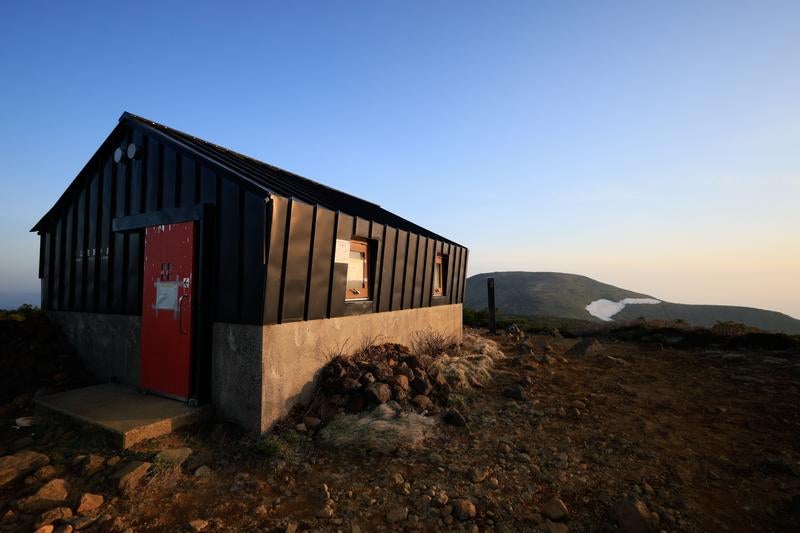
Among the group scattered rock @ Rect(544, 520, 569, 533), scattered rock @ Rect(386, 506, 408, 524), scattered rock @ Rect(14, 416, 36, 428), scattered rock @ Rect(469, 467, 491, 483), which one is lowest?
scattered rock @ Rect(14, 416, 36, 428)

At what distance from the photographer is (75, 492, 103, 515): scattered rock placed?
3.30 metres

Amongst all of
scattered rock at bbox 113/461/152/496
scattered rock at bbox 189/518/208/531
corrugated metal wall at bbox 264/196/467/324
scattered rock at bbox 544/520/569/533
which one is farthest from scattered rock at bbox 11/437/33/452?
scattered rock at bbox 544/520/569/533

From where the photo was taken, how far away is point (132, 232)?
6.76 meters

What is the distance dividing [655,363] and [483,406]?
269 inches

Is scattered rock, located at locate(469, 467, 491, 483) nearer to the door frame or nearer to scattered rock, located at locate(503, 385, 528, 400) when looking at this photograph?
scattered rock, located at locate(503, 385, 528, 400)

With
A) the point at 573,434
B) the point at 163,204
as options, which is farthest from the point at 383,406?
the point at 163,204

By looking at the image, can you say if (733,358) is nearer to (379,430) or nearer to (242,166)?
(379,430)

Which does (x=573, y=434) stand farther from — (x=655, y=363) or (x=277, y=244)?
(x=655, y=363)

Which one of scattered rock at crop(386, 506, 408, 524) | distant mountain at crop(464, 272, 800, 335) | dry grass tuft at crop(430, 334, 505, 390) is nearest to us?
scattered rock at crop(386, 506, 408, 524)

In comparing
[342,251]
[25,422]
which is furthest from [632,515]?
[25,422]

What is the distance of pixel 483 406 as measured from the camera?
6.25 meters

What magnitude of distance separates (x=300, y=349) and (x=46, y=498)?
9.45 feet

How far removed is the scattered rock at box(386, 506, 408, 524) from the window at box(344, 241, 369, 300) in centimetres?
386

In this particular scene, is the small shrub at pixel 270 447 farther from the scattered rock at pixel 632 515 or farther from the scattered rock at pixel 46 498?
the scattered rock at pixel 632 515
